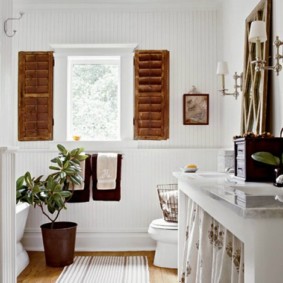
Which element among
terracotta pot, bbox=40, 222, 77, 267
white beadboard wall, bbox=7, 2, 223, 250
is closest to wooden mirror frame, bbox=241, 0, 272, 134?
white beadboard wall, bbox=7, 2, 223, 250

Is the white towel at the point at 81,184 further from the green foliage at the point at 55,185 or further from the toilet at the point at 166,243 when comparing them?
the toilet at the point at 166,243

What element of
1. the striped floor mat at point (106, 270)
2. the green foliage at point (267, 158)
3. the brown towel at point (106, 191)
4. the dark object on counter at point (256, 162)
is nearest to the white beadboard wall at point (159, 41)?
the brown towel at point (106, 191)

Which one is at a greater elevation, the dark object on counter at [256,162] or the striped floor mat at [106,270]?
the dark object on counter at [256,162]

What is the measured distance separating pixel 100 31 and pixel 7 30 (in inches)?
70.0

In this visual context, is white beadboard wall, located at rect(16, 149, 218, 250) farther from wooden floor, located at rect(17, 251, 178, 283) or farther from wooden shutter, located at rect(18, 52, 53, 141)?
wooden floor, located at rect(17, 251, 178, 283)

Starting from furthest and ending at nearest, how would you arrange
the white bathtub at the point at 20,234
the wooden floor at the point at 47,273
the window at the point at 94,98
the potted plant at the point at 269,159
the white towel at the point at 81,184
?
the window at the point at 94,98 < the white towel at the point at 81,184 < the white bathtub at the point at 20,234 < the wooden floor at the point at 47,273 < the potted plant at the point at 269,159

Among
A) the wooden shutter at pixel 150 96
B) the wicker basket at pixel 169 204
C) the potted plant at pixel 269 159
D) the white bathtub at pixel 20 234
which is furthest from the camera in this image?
the wooden shutter at pixel 150 96

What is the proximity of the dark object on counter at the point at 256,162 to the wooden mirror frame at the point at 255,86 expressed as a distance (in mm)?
512

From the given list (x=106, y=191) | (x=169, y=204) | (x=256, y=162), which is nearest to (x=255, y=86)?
(x=256, y=162)

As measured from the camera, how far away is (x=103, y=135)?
4.23 metres

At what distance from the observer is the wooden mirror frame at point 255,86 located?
2.56 m

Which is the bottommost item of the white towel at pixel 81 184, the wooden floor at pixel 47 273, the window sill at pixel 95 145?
the wooden floor at pixel 47 273

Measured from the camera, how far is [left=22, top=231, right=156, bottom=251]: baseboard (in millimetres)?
4078

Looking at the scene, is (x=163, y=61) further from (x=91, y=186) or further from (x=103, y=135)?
(x=91, y=186)
